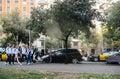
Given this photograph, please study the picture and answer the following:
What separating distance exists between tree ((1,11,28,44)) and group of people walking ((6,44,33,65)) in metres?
21.3

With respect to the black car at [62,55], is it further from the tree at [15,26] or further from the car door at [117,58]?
the tree at [15,26]

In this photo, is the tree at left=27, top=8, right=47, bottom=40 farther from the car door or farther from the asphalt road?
the asphalt road

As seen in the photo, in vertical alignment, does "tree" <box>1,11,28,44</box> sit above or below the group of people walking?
above

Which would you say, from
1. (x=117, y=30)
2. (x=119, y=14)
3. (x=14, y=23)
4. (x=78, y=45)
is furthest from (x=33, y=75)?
(x=78, y=45)

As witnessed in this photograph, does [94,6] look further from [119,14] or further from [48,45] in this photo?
[48,45]

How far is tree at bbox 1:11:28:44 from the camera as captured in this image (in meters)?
50.0

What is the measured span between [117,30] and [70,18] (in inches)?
470

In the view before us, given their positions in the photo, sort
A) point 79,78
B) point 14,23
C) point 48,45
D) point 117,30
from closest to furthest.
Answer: point 79,78 < point 117,30 < point 14,23 < point 48,45

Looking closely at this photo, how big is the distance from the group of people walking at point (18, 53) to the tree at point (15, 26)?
2128 cm

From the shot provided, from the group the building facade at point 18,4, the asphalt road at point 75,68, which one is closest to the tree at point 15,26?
the asphalt road at point 75,68

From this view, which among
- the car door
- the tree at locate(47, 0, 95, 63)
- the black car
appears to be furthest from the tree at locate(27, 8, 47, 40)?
the car door

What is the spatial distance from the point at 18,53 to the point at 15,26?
2248 cm

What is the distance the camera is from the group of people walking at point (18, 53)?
25250 mm

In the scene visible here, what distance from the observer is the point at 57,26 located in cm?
3111
